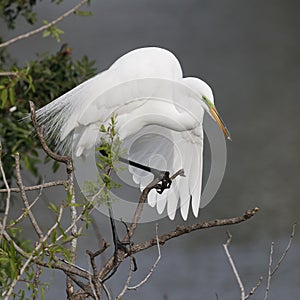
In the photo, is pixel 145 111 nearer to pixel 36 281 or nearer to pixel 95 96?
pixel 95 96

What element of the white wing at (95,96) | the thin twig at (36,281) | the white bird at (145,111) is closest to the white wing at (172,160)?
the white bird at (145,111)

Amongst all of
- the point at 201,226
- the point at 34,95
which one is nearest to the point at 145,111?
the point at 34,95

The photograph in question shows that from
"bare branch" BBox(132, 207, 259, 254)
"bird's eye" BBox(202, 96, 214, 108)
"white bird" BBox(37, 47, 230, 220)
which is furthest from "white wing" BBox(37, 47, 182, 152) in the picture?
"bare branch" BBox(132, 207, 259, 254)

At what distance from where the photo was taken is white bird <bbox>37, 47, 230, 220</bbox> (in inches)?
76.5

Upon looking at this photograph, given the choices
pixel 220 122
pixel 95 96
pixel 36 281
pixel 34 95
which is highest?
pixel 34 95

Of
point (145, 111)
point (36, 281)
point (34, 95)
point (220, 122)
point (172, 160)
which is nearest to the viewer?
point (36, 281)

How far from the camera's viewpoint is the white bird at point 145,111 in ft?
6.38

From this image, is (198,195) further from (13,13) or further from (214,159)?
(13,13)

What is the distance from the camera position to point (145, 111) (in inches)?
81.0

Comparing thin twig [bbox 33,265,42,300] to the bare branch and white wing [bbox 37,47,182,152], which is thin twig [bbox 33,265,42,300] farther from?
white wing [bbox 37,47,182,152]

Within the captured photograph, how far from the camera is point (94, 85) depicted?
197 centimetres

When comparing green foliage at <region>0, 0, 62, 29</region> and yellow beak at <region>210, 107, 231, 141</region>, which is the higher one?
green foliage at <region>0, 0, 62, 29</region>

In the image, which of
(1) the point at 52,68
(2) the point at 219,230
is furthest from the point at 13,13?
(2) the point at 219,230

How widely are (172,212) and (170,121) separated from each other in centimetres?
28
